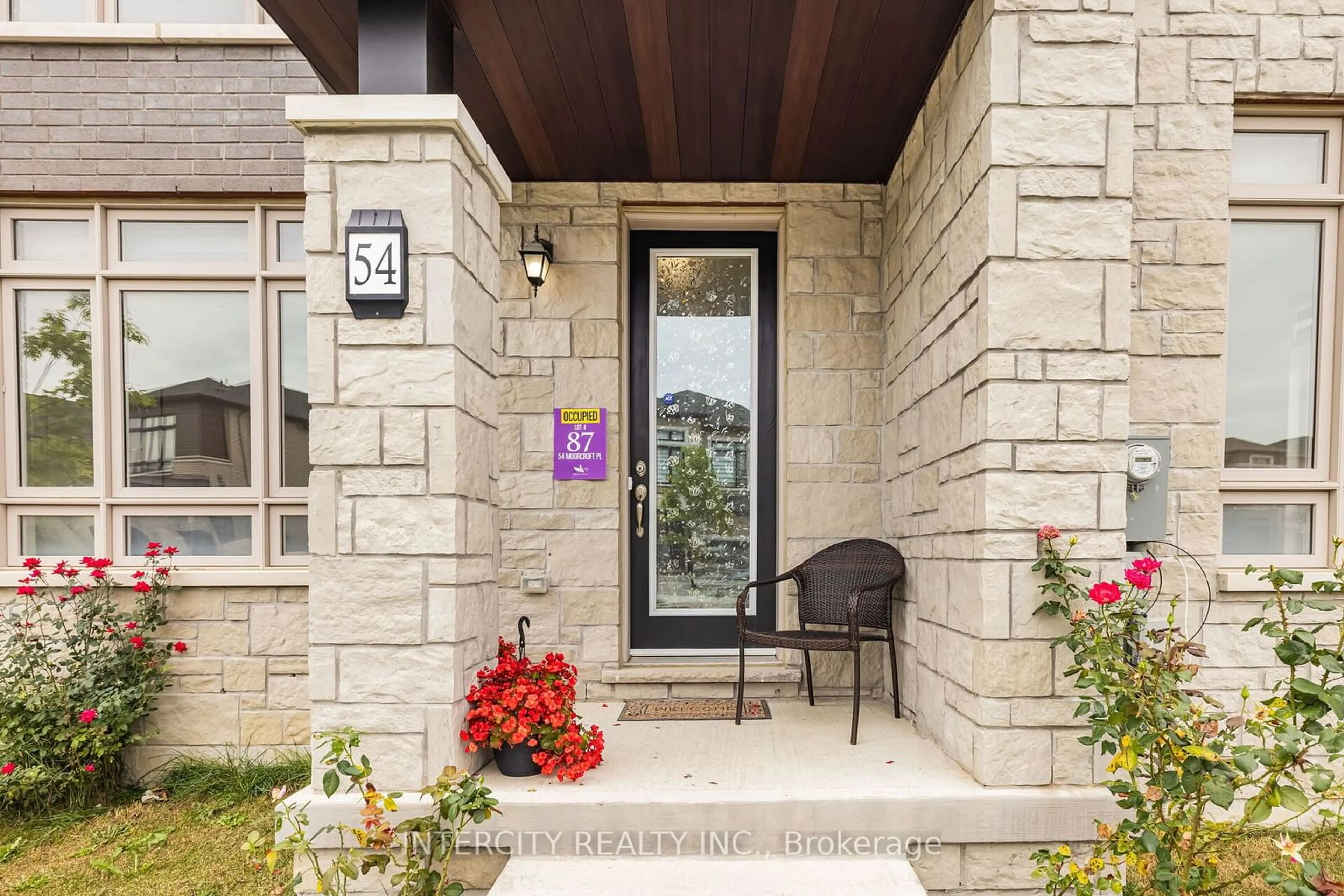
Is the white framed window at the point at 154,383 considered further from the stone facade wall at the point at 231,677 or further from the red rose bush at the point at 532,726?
the red rose bush at the point at 532,726

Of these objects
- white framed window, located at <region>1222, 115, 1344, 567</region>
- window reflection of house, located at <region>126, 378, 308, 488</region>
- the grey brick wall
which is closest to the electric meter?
white framed window, located at <region>1222, 115, 1344, 567</region>

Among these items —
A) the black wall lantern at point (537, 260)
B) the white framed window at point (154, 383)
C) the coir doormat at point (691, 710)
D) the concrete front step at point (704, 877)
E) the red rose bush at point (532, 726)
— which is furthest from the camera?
the white framed window at point (154, 383)

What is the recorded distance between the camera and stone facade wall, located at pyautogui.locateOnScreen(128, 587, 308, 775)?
10.7 ft

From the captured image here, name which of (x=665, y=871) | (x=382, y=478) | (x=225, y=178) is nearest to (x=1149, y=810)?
(x=665, y=871)

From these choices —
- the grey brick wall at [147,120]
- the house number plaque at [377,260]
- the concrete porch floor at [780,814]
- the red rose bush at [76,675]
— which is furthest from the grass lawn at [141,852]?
the grey brick wall at [147,120]

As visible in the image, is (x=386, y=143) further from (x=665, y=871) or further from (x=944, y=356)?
(x=665, y=871)

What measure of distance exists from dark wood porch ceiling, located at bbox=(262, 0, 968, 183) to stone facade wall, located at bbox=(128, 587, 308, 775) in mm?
2242

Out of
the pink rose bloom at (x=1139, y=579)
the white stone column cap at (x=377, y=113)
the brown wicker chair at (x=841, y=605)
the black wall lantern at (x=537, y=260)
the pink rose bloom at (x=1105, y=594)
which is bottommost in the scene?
the brown wicker chair at (x=841, y=605)

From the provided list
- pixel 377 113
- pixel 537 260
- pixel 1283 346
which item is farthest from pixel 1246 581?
pixel 377 113

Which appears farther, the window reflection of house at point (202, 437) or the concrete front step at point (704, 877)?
the window reflection of house at point (202, 437)

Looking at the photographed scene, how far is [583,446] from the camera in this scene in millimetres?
3375

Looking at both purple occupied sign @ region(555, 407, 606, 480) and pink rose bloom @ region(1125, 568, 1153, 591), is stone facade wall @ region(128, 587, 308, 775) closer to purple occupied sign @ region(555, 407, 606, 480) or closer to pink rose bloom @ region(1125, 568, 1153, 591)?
purple occupied sign @ region(555, 407, 606, 480)

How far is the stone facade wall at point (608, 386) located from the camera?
3371mm

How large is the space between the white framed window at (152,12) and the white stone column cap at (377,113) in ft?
5.67
